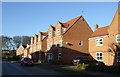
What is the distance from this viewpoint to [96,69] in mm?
29469

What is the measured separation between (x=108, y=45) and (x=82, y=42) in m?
14.1

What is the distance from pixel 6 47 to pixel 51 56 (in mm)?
79837

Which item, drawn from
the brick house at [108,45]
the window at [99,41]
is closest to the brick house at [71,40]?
the brick house at [108,45]

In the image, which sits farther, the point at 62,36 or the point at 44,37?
the point at 44,37

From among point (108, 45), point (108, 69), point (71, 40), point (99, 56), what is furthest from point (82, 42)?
point (108, 69)

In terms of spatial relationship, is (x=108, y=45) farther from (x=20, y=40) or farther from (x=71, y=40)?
(x=20, y=40)

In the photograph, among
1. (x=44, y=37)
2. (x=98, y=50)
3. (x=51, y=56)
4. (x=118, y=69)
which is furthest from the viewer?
(x=44, y=37)

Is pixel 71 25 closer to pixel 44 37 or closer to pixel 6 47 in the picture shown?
pixel 44 37

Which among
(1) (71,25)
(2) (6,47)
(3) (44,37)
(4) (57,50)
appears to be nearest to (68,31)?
(1) (71,25)

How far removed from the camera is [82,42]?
2163 inches

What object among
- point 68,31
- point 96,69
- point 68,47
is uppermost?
point 68,31

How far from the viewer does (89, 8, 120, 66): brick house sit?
38.8 meters

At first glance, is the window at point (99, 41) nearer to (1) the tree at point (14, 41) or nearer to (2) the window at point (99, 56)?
(2) the window at point (99, 56)

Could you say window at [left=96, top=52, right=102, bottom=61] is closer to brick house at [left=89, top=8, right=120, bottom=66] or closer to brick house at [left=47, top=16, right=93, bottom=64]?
brick house at [left=89, top=8, right=120, bottom=66]
